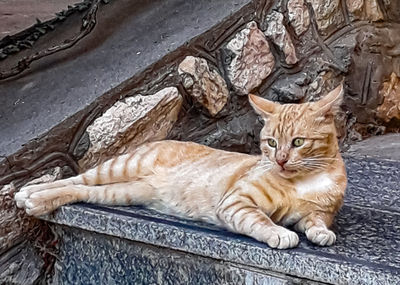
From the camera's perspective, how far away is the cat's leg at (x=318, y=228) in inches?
64.1

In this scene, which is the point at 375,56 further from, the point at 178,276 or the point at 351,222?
the point at 178,276

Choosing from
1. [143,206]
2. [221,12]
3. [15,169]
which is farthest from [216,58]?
[15,169]

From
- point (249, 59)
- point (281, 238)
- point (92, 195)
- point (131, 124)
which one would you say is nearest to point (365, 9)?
point (249, 59)

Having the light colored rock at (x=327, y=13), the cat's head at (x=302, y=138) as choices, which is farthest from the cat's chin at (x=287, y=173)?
the light colored rock at (x=327, y=13)

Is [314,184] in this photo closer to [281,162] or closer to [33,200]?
[281,162]

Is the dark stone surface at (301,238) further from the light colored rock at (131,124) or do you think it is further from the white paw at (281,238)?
the light colored rock at (131,124)

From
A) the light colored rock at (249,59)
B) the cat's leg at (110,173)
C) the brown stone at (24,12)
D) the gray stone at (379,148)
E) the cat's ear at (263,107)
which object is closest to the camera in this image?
the cat's ear at (263,107)

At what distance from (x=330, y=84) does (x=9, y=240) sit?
1.40 m

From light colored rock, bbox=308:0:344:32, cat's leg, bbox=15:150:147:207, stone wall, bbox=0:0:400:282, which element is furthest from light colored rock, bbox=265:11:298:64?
cat's leg, bbox=15:150:147:207

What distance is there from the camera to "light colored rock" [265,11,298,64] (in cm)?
254

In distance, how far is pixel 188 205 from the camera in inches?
74.2

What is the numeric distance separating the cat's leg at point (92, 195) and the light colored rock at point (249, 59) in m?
0.61

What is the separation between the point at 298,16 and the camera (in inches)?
105

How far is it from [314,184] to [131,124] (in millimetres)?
607
